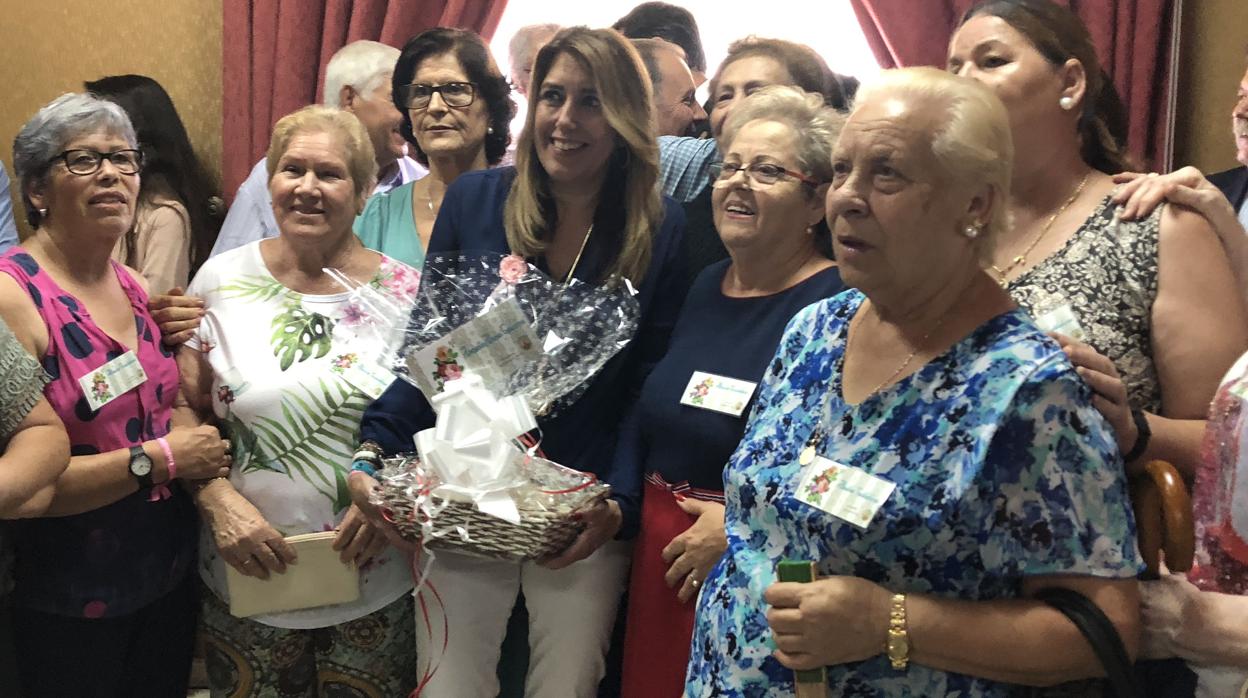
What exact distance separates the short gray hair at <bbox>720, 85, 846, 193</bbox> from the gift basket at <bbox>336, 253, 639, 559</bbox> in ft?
1.38

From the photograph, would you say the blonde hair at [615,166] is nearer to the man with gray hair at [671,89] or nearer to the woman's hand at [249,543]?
the woman's hand at [249,543]

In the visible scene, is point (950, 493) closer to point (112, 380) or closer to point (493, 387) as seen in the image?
point (493, 387)

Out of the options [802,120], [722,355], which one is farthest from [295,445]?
[802,120]

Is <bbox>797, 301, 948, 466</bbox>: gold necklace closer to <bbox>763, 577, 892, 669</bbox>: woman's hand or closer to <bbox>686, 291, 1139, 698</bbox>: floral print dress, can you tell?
<bbox>686, 291, 1139, 698</bbox>: floral print dress

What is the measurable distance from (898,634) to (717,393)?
2.28 ft

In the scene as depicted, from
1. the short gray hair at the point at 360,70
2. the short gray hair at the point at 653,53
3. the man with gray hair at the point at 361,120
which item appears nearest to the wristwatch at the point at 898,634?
the short gray hair at the point at 653,53

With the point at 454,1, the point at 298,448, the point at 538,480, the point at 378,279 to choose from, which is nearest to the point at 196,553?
the point at 298,448

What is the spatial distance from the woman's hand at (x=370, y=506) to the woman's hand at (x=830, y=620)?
914 millimetres

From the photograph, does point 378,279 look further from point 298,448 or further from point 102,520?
point 102,520

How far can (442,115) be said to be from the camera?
9.95 feet

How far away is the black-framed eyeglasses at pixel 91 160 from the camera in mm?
2383

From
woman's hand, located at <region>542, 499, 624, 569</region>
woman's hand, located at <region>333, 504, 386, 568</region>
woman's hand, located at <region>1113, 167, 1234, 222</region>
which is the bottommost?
woman's hand, located at <region>333, 504, 386, 568</region>

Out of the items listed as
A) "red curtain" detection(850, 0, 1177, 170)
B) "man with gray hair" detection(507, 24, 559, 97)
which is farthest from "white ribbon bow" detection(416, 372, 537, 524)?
"red curtain" detection(850, 0, 1177, 170)

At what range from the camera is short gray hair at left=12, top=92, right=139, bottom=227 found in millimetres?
2375
